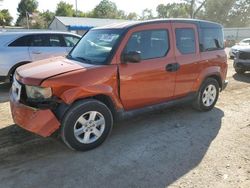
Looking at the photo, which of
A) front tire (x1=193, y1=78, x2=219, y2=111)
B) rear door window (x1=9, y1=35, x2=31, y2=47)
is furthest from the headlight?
rear door window (x1=9, y1=35, x2=31, y2=47)

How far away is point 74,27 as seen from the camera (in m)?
35.8

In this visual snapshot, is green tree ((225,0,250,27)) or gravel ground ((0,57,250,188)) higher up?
green tree ((225,0,250,27))

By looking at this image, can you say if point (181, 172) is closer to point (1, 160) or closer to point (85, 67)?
point (85, 67)

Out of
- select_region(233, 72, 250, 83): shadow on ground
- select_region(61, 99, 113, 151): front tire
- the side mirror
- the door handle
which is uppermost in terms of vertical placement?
the side mirror

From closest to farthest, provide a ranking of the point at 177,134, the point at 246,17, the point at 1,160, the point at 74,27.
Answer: the point at 1,160 → the point at 177,134 → the point at 74,27 → the point at 246,17

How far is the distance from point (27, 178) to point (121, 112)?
5.86 ft

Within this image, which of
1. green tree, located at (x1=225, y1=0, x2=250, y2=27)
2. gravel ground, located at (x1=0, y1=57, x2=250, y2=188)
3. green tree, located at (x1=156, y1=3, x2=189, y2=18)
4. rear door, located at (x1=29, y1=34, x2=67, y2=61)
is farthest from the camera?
green tree, located at (x1=156, y1=3, x2=189, y2=18)

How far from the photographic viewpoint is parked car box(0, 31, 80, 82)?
27.9 ft

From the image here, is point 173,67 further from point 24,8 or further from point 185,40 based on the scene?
point 24,8

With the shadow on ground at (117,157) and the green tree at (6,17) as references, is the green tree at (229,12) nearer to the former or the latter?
the green tree at (6,17)

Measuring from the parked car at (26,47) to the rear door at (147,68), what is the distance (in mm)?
4938

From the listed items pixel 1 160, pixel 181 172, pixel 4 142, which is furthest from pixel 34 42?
pixel 181 172

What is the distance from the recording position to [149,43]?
5.15 m

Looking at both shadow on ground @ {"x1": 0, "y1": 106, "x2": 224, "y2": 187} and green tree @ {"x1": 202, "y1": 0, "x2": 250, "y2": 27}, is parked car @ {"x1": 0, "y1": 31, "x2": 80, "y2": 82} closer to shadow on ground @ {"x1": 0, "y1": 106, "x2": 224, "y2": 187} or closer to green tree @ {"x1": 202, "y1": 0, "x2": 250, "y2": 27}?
shadow on ground @ {"x1": 0, "y1": 106, "x2": 224, "y2": 187}
